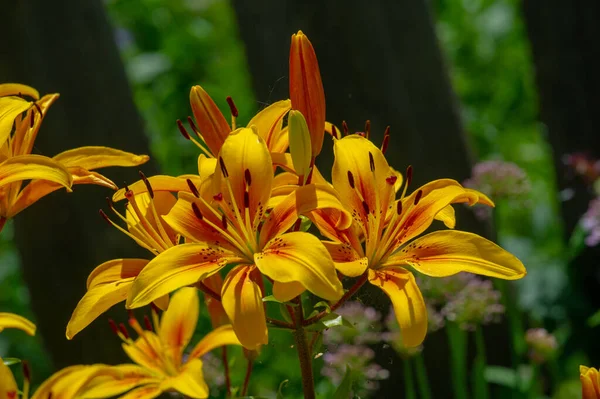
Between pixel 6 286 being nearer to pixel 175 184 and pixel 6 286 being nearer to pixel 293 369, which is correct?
pixel 293 369

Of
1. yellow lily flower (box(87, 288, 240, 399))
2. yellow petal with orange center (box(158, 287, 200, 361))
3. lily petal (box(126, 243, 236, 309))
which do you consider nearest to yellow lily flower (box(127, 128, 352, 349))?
lily petal (box(126, 243, 236, 309))

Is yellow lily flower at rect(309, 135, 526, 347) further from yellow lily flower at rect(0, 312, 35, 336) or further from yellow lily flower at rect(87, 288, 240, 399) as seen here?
yellow lily flower at rect(0, 312, 35, 336)

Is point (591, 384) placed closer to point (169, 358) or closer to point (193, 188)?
point (193, 188)

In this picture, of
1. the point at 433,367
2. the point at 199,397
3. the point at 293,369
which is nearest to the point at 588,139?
the point at 433,367

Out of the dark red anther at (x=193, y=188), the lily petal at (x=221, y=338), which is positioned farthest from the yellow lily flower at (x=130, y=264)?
the lily petal at (x=221, y=338)

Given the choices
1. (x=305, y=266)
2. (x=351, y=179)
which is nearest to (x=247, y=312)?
(x=305, y=266)

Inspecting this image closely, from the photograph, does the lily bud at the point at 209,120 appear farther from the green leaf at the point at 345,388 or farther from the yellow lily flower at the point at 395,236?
the green leaf at the point at 345,388
